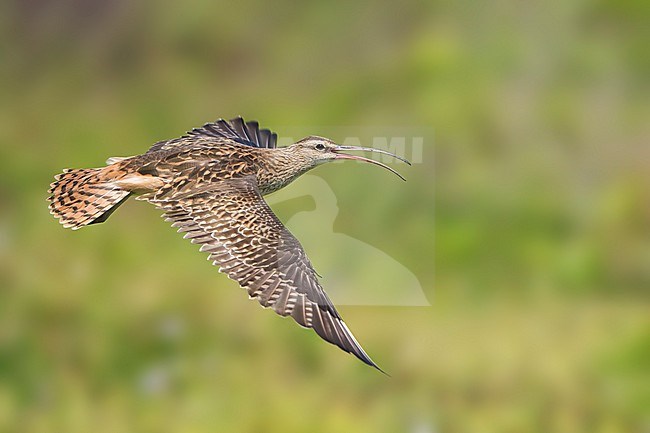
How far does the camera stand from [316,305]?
10.3ft

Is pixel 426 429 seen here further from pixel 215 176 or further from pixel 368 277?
pixel 215 176

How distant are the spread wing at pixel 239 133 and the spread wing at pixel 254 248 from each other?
670 mm

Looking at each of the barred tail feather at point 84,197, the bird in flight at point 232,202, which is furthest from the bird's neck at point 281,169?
the barred tail feather at point 84,197

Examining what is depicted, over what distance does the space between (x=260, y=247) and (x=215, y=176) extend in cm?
35

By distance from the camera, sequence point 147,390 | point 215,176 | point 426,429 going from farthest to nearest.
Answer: point 147,390 < point 426,429 < point 215,176

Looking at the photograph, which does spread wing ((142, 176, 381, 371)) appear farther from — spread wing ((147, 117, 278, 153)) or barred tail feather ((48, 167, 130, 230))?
spread wing ((147, 117, 278, 153))

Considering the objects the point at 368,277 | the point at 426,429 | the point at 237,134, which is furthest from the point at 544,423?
the point at 237,134

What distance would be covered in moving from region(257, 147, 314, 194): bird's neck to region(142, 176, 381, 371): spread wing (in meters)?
0.10

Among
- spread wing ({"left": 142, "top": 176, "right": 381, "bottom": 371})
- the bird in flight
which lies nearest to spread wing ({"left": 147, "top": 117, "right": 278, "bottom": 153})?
the bird in flight

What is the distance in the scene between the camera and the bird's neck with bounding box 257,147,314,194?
3625mm

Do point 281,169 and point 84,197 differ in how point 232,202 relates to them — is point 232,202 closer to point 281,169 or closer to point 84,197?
point 281,169

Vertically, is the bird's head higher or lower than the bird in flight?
higher

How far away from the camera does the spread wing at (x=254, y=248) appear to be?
3102 millimetres

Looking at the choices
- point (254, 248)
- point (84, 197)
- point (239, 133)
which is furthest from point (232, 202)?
point (239, 133)
